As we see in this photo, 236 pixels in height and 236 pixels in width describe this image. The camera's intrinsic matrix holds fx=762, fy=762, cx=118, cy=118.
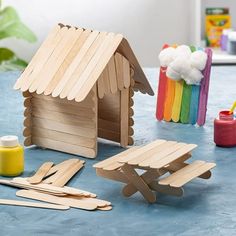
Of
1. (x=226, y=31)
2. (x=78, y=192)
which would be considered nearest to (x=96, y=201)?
(x=78, y=192)

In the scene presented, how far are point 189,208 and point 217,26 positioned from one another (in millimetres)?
2711

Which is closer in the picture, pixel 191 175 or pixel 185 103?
pixel 191 175

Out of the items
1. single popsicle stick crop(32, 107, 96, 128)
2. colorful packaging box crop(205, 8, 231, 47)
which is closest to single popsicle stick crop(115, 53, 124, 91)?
single popsicle stick crop(32, 107, 96, 128)

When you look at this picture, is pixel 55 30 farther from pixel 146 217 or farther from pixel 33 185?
pixel 146 217

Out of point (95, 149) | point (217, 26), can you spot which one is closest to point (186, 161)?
point (95, 149)

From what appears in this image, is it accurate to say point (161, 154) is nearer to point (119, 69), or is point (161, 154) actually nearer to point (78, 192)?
point (78, 192)

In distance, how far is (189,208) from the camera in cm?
150

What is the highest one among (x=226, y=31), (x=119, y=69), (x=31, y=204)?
(x=119, y=69)

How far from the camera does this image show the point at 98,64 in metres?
1.86

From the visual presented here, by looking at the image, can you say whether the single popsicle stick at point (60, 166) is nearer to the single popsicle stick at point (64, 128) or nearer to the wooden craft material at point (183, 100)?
the single popsicle stick at point (64, 128)

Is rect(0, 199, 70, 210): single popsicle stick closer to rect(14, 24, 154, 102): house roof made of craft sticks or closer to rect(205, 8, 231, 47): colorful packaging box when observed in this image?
rect(14, 24, 154, 102): house roof made of craft sticks

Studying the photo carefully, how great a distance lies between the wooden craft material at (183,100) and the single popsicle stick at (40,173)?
0.51 meters

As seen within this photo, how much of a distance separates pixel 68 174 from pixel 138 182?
9.0 inches

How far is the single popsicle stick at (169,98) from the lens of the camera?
7.17 feet
